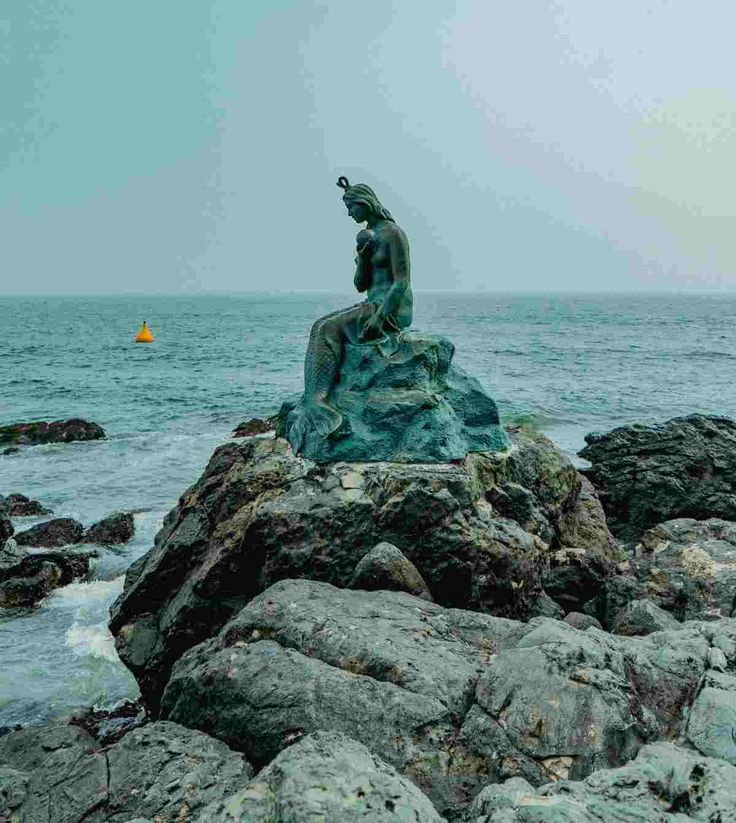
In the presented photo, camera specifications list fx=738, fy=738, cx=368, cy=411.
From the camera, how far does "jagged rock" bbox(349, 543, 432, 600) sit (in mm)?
6762

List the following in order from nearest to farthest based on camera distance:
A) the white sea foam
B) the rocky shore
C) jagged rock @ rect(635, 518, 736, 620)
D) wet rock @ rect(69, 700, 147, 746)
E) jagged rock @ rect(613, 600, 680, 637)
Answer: the rocky shore
jagged rock @ rect(613, 600, 680, 637)
jagged rock @ rect(635, 518, 736, 620)
wet rock @ rect(69, 700, 147, 746)
the white sea foam

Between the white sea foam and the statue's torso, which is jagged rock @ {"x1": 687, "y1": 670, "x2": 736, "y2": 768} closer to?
the statue's torso

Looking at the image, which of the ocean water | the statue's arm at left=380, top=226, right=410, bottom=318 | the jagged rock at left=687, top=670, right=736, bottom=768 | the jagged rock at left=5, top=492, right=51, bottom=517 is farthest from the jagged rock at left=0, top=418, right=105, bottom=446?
the jagged rock at left=687, top=670, right=736, bottom=768

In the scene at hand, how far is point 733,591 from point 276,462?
213 inches

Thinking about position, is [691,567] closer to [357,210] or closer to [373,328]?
[373,328]

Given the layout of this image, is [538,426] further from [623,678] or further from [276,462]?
[623,678]

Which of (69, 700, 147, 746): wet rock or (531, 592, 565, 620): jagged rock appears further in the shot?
(69, 700, 147, 746): wet rock

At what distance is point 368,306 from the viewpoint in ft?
31.8

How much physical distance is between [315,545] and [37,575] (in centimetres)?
685

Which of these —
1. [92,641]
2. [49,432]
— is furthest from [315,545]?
[49,432]

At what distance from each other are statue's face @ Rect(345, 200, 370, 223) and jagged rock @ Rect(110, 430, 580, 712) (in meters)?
3.29

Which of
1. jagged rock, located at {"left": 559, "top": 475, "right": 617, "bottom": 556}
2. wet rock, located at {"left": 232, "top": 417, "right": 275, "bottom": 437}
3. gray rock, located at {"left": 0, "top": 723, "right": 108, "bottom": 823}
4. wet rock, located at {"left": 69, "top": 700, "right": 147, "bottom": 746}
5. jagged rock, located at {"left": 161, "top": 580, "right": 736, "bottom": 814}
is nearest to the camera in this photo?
jagged rock, located at {"left": 161, "top": 580, "right": 736, "bottom": 814}

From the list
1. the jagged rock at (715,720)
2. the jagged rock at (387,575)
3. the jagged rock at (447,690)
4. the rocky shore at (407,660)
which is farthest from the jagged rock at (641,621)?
the jagged rock at (715,720)

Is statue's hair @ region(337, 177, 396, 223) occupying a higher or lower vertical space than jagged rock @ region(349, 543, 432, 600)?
higher
